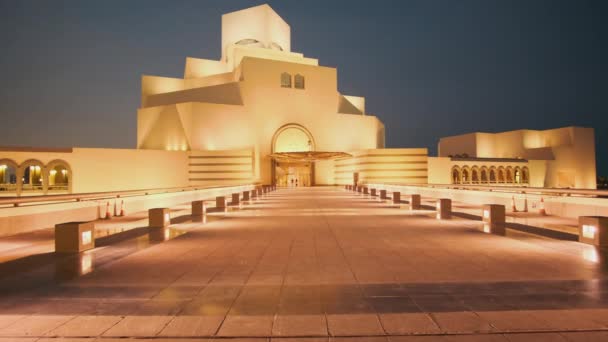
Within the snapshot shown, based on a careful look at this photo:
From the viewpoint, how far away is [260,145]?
49438 millimetres

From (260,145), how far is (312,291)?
4468 cm

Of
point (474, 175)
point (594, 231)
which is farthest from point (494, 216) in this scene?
point (474, 175)

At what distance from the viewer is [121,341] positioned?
12.6ft

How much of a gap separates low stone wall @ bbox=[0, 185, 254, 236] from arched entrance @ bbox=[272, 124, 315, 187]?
99.0ft

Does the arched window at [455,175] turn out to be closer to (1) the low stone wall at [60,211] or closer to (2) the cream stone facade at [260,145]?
(2) the cream stone facade at [260,145]

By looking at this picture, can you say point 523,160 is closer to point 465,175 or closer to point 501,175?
point 501,175

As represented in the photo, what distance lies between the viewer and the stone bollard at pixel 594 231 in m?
8.26

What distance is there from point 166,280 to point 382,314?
Answer: 322 centimetres

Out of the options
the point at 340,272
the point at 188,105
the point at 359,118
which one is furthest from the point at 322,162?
the point at 340,272

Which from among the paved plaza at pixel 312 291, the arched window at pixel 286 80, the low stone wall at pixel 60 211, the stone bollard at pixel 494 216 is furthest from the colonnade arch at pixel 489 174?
the paved plaza at pixel 312 291

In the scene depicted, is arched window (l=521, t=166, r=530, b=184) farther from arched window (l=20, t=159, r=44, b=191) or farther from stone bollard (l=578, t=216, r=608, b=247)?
arched window (l=20, t=159, r=44, b=191)

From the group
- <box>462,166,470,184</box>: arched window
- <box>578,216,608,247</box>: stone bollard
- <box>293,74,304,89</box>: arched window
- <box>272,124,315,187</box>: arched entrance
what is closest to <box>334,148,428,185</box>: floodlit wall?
<box>272,124,315,187</box>: arched entrance

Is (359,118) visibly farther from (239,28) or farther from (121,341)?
(121,341)

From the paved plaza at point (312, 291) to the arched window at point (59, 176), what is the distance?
101 ft
